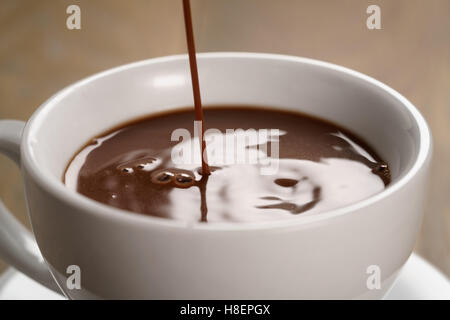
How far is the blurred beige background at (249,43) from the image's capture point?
1.49 metres

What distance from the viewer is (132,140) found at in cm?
86

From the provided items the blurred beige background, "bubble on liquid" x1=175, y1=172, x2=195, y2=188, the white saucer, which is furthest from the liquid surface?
the blurred beige background

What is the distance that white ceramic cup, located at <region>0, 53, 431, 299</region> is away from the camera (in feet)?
1.81

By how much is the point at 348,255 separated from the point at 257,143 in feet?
0.90

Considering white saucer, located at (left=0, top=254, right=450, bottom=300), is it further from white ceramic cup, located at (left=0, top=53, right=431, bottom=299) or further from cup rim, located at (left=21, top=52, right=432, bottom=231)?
cup rim, located at (left=21, top=52, right=432, bottom=231)

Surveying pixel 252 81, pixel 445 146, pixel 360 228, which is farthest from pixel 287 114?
pixel 445 146

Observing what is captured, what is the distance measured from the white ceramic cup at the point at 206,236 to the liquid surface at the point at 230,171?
0.12 ft

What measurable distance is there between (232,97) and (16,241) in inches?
13.9

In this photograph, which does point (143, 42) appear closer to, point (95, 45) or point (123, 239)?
point (95, 45)

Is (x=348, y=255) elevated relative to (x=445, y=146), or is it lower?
elevated

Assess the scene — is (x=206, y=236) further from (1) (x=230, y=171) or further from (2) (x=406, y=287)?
(2) (x=406, y=287)

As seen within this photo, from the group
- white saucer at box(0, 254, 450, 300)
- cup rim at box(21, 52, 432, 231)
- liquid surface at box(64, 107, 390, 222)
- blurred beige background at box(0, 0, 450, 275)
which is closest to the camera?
cup rim at box(21, 52, 432, 231)

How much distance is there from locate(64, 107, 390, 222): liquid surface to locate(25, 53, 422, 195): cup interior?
18mm

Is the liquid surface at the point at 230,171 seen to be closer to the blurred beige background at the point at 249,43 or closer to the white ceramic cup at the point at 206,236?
the white ceramic cup at the point at 206,236
